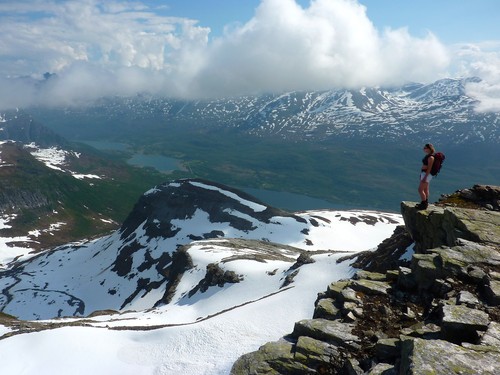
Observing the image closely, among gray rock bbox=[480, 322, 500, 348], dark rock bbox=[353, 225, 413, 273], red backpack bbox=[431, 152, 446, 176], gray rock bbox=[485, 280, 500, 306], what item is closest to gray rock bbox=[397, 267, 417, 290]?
gray rock bbox=[485, 280, 500, 306]

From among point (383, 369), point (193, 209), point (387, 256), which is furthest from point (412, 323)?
point (193, 209)

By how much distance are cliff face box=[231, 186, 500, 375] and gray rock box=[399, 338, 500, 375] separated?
0.08ft

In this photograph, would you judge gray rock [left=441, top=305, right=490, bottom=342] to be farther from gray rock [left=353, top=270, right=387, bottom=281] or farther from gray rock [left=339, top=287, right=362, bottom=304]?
gray rock [left=353, top=270, right=387, bottom=281]

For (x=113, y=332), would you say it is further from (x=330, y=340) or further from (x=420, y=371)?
(x=420, y=371)

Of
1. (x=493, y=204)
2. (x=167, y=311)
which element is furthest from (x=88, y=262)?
(x=493, y=204)

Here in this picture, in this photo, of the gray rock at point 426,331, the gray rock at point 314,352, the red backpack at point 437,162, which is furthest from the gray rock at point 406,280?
the red backpack at point 437,162

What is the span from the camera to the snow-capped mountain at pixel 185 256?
56.8 meters

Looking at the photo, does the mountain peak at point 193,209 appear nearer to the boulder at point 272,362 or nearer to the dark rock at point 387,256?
the dark rock at point 387,256

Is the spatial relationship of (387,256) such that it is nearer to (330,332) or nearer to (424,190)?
(424,190)

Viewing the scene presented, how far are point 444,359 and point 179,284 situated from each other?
Answer: 59590 millimetres

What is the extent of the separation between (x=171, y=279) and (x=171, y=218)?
50045mm

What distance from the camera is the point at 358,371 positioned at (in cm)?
1219

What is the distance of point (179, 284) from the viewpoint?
6538cm

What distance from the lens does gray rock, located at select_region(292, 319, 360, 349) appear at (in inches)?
537
